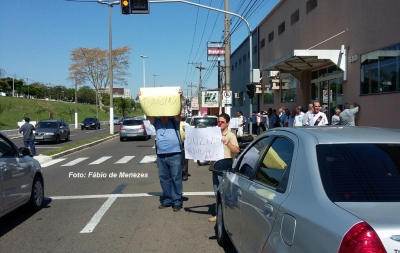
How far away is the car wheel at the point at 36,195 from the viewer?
7235 mm

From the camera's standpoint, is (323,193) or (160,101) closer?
(323,193)

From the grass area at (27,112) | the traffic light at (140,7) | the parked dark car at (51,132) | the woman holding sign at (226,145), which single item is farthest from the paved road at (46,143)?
the woman holding sign at (226,145)

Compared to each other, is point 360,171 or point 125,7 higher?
point 125,7

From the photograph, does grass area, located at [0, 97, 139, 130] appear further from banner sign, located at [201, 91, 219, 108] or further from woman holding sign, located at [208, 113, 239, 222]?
woman holding sign, located at [208, 113, 239, 222]

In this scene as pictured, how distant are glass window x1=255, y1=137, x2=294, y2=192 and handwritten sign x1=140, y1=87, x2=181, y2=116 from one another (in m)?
3.38

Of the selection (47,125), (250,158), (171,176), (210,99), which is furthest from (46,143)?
(210,99)

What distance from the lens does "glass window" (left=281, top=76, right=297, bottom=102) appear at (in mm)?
23141

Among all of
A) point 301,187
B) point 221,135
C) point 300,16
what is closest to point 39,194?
point 221,135

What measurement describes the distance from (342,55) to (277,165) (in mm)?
13180

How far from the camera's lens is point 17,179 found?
21.2 ft

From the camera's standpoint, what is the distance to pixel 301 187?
282cm

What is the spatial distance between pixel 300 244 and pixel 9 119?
175ft

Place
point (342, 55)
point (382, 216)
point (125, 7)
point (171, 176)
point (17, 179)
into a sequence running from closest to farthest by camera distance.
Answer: point (382, 216), point (17, 179), point (171, 176), point (125, 7), point (342, 55)

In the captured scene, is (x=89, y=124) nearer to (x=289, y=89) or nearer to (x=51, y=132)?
(x=51, y=132)
